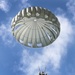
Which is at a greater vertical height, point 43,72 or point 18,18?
point 18,18

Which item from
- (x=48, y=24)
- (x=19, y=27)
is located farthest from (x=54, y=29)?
(x=19, y=27)

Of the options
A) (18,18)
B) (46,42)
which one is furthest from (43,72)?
(18,18)

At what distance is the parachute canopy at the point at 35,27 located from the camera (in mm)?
65500

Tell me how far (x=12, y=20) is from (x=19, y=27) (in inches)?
74.5

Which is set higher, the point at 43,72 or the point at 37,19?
the point at 37,19

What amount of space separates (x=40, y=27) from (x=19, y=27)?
11.1ft

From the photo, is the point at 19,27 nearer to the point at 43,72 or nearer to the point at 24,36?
the point at 24,36

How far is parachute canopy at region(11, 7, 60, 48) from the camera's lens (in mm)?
65500

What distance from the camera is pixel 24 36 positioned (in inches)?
2707

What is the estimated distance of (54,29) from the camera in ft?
221

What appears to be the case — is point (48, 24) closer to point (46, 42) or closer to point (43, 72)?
point (46, 42)

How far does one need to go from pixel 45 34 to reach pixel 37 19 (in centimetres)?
364

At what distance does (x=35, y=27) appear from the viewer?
67.8m

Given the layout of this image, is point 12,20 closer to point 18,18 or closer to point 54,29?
point 18,18
